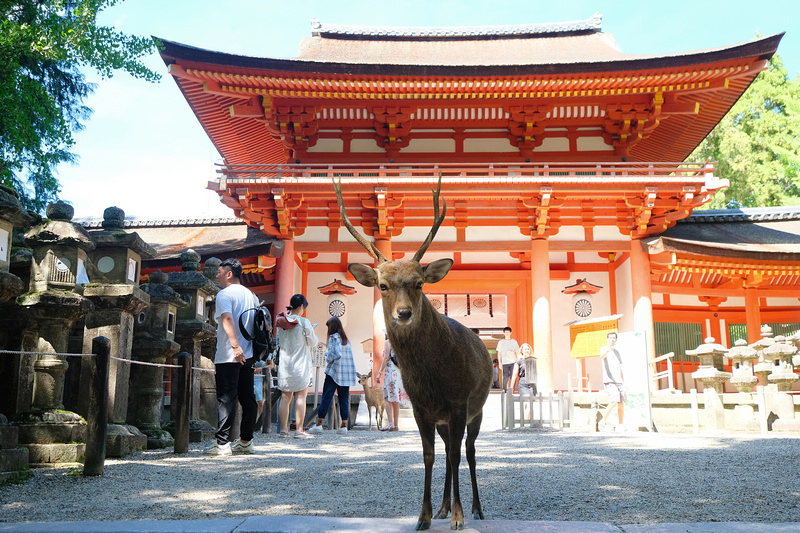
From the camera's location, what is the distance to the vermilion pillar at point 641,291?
13.4 m

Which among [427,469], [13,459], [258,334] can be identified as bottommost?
[13,459]

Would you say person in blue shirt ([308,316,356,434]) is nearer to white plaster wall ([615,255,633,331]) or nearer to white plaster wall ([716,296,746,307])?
white plaster wall ([615,255,633,331])

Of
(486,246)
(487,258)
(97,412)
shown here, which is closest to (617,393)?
(486,246)

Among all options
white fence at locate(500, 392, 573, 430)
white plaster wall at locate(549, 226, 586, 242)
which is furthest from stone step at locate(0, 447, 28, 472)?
white plaster wall at locate(549, 226, 586, 242)

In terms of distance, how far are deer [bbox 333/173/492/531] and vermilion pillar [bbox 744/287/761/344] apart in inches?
572

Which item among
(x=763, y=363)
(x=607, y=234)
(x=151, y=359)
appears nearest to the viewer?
(x=151, y=359)

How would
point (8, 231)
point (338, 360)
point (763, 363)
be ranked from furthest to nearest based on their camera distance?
point (763, 363)
point (338, 360)
point (8, 231)

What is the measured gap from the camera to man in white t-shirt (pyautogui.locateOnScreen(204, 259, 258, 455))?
567 centimetres

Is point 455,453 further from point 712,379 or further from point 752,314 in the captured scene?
point 752,314

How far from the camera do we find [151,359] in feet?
21.0

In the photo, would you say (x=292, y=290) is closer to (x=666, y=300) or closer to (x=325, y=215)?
(x=325, y=215)

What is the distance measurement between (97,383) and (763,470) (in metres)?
5.24

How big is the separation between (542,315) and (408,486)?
31.2 ft

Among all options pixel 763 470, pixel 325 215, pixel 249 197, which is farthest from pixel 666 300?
pixel 763 470
